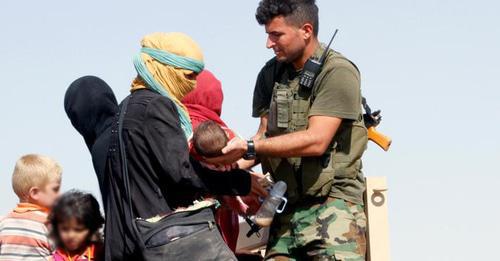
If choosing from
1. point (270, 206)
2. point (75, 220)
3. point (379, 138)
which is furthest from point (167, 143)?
point (379, 138)

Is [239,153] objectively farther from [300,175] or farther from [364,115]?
[364,115]

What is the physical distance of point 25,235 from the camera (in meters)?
6.28

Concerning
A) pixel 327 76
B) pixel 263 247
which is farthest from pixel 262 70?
pixel 263 247

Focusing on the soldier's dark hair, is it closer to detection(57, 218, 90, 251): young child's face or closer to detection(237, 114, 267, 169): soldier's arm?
detection(237, 114, 267, 169): soldier's arm

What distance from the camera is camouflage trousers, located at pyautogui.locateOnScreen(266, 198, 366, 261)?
6.44 meters

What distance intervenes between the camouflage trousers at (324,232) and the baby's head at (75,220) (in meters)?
1.16

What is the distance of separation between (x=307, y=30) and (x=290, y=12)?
0.46 feet

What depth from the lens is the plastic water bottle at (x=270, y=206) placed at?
6.20 meters

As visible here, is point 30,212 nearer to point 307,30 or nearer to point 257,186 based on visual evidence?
point 257,186

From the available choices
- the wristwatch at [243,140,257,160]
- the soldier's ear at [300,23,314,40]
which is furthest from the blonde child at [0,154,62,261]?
the soldier's ear at [300,23,314,40]

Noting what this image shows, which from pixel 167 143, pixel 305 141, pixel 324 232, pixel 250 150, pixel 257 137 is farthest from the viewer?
pixel 257 137

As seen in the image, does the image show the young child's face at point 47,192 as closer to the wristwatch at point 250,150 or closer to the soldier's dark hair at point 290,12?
the wristwatch at point 250,150

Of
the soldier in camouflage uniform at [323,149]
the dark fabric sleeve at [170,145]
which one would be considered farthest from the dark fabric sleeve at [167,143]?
the soldier in camouflage uniform at [323,149]

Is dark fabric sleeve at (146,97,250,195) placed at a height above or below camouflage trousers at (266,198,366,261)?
above
